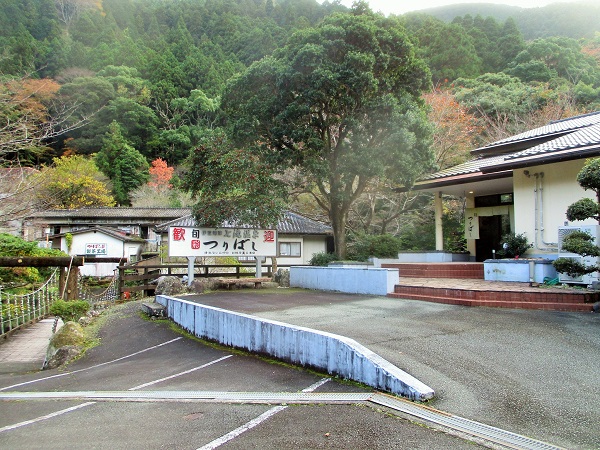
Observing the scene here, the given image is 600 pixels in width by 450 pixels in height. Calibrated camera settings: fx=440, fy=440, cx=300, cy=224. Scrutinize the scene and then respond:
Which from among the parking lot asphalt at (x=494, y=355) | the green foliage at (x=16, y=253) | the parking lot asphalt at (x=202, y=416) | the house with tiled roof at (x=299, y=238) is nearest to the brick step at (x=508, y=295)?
the parking lot asphalt at (x=494, y=355)

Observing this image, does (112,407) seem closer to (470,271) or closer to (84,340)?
(84,340)

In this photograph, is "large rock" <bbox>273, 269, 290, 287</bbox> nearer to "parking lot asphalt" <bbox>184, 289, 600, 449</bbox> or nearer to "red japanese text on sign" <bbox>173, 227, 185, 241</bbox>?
"red japanese text on sign" <bbox>173, 227, 185, 241</bbox>

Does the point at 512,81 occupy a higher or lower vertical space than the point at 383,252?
higher

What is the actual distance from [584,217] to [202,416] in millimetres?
7009

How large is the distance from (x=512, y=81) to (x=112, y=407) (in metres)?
31.0

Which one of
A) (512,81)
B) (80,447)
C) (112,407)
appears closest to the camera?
(80,447)

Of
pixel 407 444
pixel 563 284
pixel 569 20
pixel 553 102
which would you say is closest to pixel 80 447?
pixel 407 444

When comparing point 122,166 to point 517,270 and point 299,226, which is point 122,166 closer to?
point 299,226

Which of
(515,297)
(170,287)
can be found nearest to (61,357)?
(170,287)

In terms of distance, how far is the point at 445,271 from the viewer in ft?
42.8

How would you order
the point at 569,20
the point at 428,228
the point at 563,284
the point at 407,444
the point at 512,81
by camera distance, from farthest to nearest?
the point at 569,20 → the point at 512,81 → the point at 428,228 → the point at 563,284 → the point at 407,444

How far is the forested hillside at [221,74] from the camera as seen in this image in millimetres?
14773

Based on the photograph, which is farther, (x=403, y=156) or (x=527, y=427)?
(x=403, y=156)

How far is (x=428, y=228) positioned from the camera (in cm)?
2059
